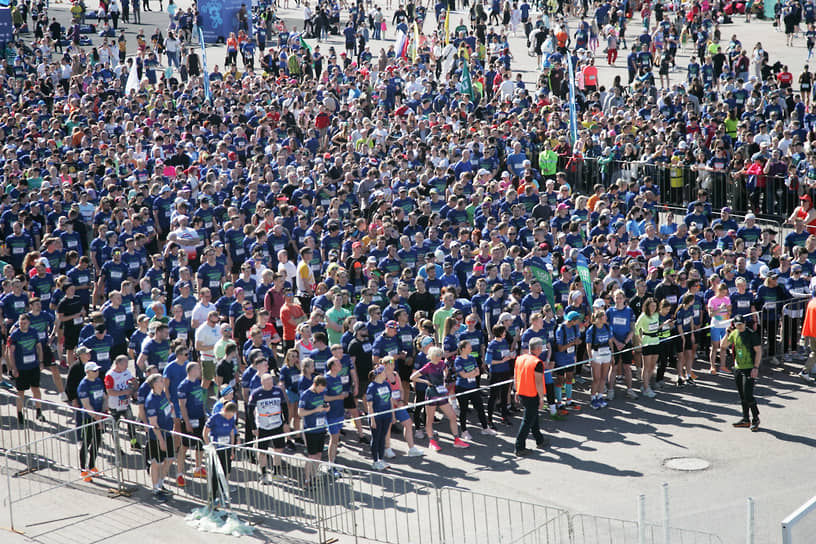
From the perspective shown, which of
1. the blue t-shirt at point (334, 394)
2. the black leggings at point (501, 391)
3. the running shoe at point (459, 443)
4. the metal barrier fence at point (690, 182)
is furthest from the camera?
the metal barrier fence at point (690, 182)

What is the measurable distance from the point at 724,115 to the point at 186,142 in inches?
491

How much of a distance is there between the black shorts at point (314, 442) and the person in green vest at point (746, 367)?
18.4 ft

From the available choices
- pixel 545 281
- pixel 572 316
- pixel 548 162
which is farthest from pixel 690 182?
pixel 572 316

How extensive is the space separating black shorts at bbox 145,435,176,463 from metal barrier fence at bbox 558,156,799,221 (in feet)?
41.2

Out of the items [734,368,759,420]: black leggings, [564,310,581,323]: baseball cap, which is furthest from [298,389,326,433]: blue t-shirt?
[734,368,759,420]: black leggings

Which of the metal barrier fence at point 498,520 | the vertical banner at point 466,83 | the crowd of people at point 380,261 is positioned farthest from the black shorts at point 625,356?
the vertical banner at point 466,83

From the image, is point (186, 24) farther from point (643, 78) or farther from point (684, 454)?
point (684, 454)

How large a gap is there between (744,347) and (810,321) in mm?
2222

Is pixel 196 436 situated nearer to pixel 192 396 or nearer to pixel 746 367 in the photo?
pixel 192 396

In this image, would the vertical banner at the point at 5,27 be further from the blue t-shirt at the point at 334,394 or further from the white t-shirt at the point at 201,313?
the blue t-shirt at the point at 334,394

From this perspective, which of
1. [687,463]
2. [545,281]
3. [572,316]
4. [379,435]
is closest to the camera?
[687,463]

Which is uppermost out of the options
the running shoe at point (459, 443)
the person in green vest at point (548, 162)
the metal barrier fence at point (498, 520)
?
the person in green vest at point (548, 162)

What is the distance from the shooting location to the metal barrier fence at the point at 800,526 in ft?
27.2

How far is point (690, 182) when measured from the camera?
976 inches
